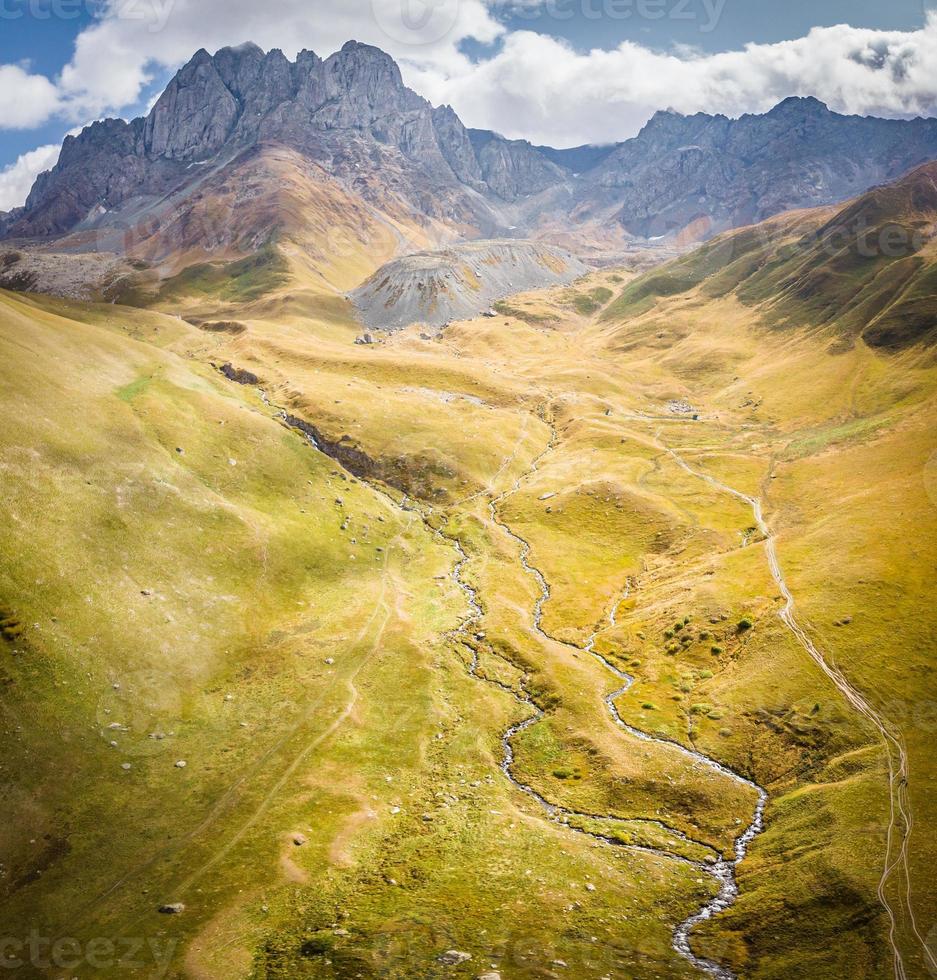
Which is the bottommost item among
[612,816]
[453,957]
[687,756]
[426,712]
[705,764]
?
[612,816]

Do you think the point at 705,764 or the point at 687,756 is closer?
the point at 705,764

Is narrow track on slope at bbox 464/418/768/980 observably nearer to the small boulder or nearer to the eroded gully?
the eroded gully

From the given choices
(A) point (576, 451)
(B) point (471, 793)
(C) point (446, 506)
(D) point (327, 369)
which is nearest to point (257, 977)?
(B) point (471, 793)

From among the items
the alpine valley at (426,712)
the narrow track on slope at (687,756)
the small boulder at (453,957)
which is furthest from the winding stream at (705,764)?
the small boulder at (453,957)

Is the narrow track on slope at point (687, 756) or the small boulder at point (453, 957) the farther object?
the narrow track on slope at point (687, 756)

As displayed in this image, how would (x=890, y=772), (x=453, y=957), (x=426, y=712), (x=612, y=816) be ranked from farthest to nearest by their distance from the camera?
(x=426, y=712) < (x=612, y=816) < (x=890, y=772) < (x=453, y=957)

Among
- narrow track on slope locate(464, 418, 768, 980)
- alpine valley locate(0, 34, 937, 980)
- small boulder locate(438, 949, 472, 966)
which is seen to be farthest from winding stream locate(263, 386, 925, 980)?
small boulder locate(438, 949, 472, 966)

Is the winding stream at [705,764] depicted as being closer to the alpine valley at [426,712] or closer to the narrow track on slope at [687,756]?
the narrow track on slope at [687,756]

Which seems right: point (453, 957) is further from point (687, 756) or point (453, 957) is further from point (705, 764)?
point (705, 764)

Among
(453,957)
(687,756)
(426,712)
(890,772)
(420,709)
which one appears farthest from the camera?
(420,709)

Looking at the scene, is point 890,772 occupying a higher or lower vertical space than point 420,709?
higher

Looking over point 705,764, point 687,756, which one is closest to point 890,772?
point 705,764
